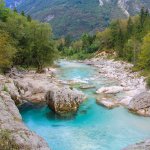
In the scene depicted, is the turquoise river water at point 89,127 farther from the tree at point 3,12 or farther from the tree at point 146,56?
the tree at point 3,12

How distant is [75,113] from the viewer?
34.9m

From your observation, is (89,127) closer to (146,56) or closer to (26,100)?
(26,100)

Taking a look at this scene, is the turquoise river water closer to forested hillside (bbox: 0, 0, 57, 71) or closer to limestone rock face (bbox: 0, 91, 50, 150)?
limestone rock face (bbox: 0, 91, 50, 150)

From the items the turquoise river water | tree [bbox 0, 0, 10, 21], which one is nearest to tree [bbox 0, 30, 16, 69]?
tree [bbox 0, 0, 10, 21]

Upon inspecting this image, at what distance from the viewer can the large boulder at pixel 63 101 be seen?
34.4 meters

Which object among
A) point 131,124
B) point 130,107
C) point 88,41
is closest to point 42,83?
point 130,107

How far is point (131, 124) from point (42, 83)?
1410 centimetres

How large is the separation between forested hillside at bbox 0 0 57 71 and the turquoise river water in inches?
854

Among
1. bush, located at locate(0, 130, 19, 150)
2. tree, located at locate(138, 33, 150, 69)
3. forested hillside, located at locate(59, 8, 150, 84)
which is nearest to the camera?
bush, located at locate(0, 130, 19, 150)

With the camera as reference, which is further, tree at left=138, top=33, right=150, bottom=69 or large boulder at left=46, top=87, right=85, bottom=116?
tree at left=138, top=33, right=150, bottom=69

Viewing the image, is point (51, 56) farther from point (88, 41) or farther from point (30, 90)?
point (88, 41)

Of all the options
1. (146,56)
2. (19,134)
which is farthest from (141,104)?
(146,56)

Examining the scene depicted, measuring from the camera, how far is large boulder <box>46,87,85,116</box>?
34438 millimetres

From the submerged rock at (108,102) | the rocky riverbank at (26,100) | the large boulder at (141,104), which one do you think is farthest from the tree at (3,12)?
the large boulder at (141,104)
